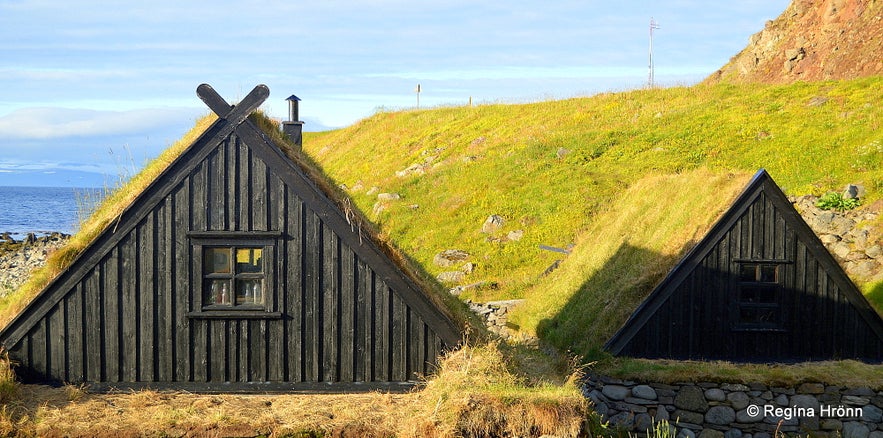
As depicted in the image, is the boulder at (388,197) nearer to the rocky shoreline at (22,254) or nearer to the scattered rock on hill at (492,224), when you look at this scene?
the scattered rock on hill at (492,224)

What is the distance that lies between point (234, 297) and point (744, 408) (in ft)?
37.3

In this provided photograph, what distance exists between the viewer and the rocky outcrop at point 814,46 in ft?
191

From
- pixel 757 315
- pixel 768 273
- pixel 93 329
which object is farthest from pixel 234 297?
pixel 757 315

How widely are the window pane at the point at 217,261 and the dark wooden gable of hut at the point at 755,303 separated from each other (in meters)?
9.17

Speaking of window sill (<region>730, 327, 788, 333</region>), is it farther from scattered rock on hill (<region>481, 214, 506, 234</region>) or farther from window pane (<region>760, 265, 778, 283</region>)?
scattered rock on hill (<region>481, 214, 506, 234</region>)

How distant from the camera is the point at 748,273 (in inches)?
736

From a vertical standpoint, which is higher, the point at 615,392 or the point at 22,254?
the point at 22,254

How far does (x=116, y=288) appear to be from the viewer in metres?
12.9

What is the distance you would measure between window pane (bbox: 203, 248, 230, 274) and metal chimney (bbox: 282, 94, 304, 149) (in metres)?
5.28

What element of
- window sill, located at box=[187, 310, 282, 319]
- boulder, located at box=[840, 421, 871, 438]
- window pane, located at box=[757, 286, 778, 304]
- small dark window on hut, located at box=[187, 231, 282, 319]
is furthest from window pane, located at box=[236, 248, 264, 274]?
boulder, located at box=[840, 421, 871, 438]

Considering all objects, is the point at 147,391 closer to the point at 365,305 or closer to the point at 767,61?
the point at 365,305

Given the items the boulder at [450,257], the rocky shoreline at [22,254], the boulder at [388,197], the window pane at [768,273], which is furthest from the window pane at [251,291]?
the boulder at [388,197]

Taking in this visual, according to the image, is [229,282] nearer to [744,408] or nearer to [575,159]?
[744,408]

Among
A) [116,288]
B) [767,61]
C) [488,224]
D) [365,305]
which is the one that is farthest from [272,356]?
[767,61]
